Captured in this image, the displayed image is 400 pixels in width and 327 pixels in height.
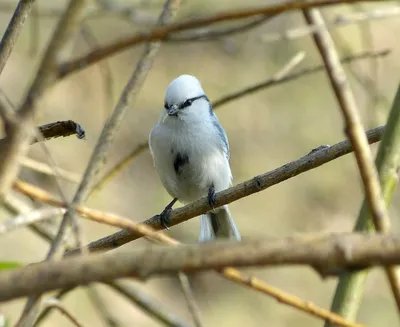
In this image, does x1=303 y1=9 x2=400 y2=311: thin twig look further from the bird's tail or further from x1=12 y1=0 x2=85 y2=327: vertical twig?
the bird's tail

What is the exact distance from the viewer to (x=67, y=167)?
5273 millimetres

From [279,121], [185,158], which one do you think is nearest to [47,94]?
[185,158]

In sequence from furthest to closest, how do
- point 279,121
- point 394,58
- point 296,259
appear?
point 394,58 → point 279,121 → point 296,259

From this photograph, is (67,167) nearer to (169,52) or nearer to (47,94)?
(169,52)

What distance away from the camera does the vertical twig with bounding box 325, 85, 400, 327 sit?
100 cm

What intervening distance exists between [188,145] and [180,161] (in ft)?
0.23

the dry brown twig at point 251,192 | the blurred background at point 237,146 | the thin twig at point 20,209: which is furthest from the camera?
the blurred background at point 237,146

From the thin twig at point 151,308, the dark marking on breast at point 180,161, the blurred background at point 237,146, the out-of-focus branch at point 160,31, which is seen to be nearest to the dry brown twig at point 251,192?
the out-of-focus branch at point 160,31

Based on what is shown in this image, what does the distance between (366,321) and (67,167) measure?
8.18 feet

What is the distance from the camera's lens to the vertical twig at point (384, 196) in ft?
3.29

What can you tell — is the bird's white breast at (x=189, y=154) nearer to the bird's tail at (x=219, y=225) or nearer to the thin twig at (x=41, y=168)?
the bird's tail at (x=219, y=225)

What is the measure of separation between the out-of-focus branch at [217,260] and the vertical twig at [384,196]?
19.5 inches

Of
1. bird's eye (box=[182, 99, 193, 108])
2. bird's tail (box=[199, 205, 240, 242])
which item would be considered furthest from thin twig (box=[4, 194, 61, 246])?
bird's tail (box=[199, 205, 240, 242])

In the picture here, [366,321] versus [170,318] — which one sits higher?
[366,321]
